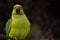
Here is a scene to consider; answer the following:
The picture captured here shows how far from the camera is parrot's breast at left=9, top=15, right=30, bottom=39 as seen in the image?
1796 mm

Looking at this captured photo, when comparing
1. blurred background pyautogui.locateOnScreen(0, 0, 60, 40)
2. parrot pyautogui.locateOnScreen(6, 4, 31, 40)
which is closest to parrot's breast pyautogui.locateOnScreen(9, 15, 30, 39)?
parrot pyautogui.locateOnScreen(6, 4, 31, 40)

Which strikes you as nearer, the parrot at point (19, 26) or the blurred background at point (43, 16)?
the parrot at point (19, 26)

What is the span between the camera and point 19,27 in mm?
1800

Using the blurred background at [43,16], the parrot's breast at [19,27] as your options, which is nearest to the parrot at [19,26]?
the parrot's breast at [19,27]

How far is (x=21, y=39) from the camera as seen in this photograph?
72.7 inches

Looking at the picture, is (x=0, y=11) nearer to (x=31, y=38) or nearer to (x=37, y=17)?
(x=31, y=38)

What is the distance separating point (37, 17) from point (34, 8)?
0.26 metres

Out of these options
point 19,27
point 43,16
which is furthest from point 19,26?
point 43,16

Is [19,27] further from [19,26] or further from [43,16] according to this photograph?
[43,16]

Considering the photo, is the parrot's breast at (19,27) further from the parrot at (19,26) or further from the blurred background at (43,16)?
the blurred background at (43,16)

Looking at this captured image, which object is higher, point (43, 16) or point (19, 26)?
point (43, 16)

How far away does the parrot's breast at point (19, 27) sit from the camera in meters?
1.80

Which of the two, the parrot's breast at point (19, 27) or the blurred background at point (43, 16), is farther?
the blurred background at point (43, 16)

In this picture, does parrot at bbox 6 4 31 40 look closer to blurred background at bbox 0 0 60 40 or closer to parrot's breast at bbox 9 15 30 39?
parrot's breast at bbox 9 15 30 39
